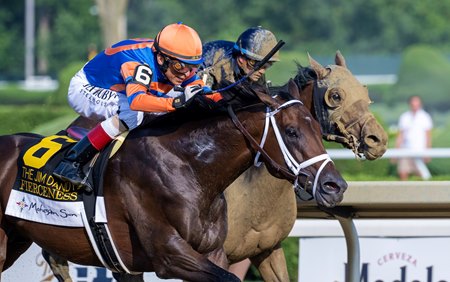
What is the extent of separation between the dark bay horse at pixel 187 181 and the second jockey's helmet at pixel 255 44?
922mm

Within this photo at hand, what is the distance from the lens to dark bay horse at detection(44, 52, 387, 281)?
5.58m

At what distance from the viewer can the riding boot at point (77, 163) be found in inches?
198

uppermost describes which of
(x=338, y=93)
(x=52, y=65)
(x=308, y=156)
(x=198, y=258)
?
(x=52, y=65)

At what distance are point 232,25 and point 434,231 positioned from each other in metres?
39.1

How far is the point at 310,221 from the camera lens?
6.42 m

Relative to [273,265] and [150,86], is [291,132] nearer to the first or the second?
[150,86]

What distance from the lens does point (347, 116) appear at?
5.62 meters

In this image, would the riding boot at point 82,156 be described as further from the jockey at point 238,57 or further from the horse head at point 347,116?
the horse head at point 347,116

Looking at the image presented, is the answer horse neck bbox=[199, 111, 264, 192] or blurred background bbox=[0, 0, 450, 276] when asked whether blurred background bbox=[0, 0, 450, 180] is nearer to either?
blurred background bbox=[0, 0, 450, 276]

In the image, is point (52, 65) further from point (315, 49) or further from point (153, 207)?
point (153, 207)

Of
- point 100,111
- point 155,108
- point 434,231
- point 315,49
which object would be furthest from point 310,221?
point 315,49

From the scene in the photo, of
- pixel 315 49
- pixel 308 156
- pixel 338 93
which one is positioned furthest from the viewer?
pixel 315 49

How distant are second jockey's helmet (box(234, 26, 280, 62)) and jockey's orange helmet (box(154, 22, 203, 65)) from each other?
79cm

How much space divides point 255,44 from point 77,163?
50.9 inches
